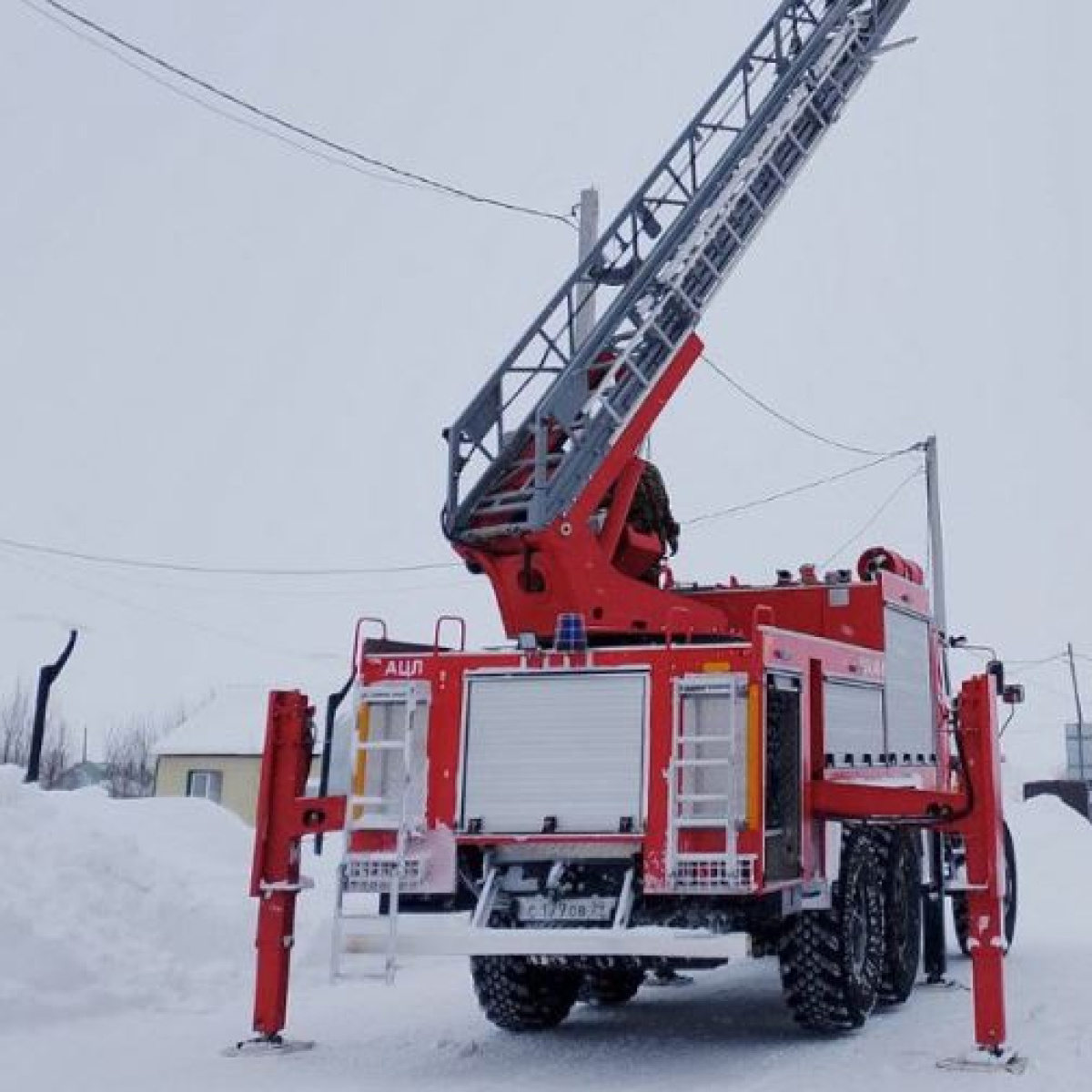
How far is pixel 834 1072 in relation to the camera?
8320 mm

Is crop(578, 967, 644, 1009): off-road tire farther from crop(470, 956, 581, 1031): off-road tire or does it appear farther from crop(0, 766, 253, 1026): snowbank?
crop(0, 766, 253, 1026): snowbank

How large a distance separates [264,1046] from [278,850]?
4.16 feet

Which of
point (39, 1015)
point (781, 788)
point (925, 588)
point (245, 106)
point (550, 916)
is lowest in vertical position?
point (39, 1015)

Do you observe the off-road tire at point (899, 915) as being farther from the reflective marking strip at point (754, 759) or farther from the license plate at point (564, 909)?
the license plate at point (564, 909)

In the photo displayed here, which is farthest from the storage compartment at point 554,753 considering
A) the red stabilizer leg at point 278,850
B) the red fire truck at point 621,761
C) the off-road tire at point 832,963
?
the off-road tire at point 832,963

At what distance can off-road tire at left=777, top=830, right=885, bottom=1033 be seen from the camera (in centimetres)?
921

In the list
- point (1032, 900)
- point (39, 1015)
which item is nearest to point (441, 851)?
point (39, 1015)

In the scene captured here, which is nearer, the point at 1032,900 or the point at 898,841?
the point at 898,841

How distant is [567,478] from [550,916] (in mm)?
3316

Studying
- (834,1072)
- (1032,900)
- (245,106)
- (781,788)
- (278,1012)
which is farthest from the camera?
(1032,900)

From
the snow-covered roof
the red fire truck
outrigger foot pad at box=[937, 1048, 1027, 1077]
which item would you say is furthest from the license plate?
the snow-covered roof

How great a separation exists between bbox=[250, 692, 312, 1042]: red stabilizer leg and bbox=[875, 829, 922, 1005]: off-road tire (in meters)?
4.28

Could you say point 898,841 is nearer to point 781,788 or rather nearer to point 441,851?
A: point 781,788

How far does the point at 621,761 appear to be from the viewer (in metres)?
8.83
